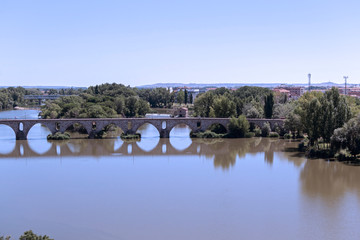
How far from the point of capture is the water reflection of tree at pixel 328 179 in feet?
76.6

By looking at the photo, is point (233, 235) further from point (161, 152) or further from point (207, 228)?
point (161, 152)

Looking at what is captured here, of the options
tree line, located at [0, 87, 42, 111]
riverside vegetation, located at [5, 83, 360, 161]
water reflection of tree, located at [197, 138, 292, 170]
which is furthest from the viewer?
tree line, located at [0, 87, 42, 111]

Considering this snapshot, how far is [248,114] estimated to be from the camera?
46281 millimetres

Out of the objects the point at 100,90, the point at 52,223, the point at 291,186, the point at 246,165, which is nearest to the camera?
the point at 52,223

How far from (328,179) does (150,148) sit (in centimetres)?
1632

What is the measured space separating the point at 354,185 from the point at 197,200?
9.41m

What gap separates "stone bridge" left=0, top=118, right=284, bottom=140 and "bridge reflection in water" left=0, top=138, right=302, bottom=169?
1364mm

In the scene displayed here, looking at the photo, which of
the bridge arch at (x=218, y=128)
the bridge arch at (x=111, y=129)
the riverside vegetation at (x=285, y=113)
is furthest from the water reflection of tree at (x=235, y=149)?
the bridge arch at (x=111, y=129)

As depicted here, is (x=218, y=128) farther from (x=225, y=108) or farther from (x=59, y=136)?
(x=59, y=136)

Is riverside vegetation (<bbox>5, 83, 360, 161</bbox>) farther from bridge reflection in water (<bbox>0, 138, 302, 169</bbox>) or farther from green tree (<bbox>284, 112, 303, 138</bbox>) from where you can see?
bridge reflection in water (<bbox>0, 138, 302, 169</bbox>)

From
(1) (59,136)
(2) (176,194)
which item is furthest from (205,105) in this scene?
(2) (176,194)

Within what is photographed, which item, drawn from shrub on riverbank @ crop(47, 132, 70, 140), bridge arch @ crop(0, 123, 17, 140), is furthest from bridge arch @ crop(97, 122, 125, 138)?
bridge arch @ crop(0, 123, 17, 140)

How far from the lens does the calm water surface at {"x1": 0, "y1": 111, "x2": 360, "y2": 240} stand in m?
17.9

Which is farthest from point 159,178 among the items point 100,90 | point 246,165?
point 100,90
